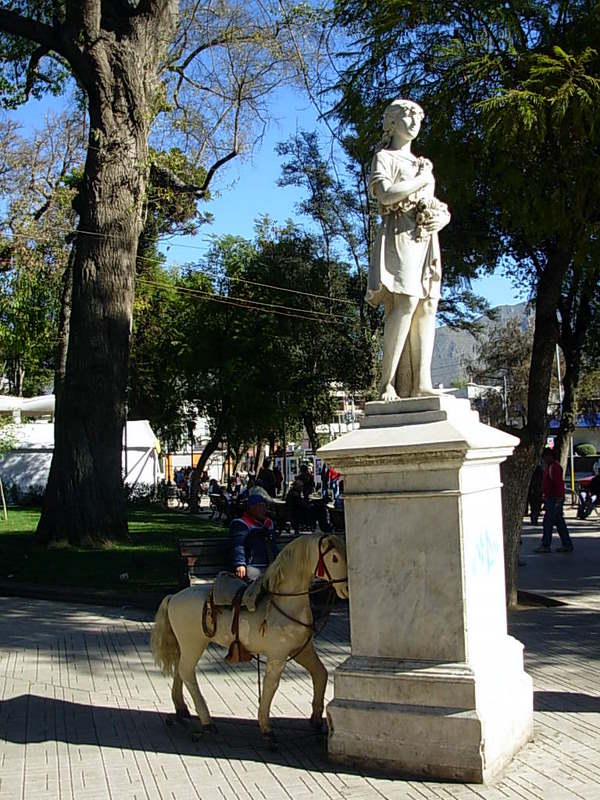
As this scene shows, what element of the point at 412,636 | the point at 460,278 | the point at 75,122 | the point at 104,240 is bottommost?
the point at 412,636

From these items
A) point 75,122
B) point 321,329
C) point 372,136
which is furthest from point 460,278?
point 321,329

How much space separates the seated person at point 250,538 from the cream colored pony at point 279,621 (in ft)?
2.58

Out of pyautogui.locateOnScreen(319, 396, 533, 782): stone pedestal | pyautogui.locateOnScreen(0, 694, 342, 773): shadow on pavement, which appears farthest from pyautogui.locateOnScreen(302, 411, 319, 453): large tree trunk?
pyautogui.locateOnScreen(319, 396, 533, 782): stone pedestal

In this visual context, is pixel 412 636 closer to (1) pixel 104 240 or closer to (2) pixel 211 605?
(2) pixel 211 605

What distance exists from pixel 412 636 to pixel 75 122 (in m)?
20.2

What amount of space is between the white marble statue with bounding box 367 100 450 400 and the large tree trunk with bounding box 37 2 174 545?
1060 cm

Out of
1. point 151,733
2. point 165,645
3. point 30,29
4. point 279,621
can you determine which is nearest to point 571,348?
point 30,29

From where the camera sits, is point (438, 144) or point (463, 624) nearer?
point (463, 624)

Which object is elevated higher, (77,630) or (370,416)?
(370,416)

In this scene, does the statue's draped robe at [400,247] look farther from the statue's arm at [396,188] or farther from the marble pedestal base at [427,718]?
the marble pedestal base at [427,718]

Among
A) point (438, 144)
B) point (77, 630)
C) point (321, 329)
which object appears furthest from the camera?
point (321, 329)

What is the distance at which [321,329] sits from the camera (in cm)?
3528

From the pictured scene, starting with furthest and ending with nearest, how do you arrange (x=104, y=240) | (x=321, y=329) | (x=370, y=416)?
(x=321, y=329) → (x=104, y=240) → (x=370, y=416)

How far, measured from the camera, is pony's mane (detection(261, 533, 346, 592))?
5.66 meters
